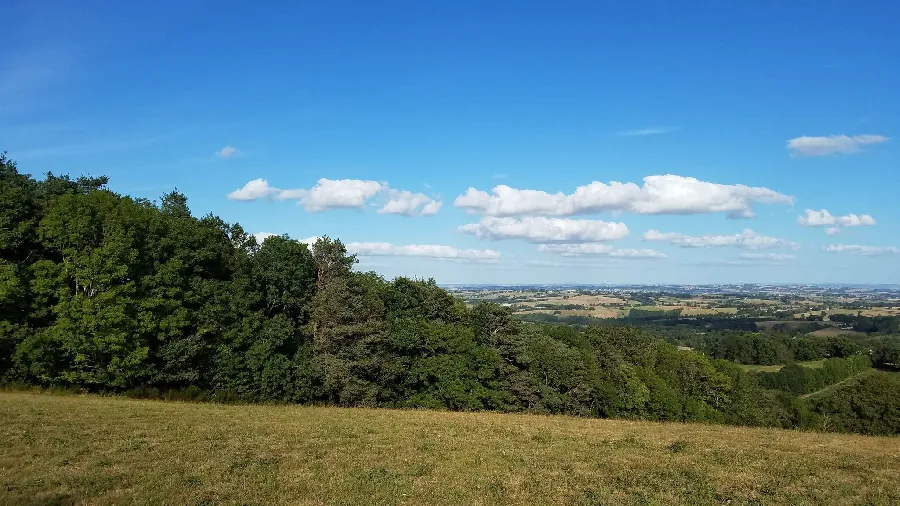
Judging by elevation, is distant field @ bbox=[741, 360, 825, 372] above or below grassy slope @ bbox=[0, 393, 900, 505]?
below

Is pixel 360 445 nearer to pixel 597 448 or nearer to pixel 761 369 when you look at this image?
pixel 597 448

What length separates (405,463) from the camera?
16.3 meters

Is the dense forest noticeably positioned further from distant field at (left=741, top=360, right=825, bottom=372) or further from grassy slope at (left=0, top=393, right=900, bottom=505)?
distant field at (left=741, top=360, right=825, bottom=372)

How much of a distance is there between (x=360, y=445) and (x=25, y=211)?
3491cm

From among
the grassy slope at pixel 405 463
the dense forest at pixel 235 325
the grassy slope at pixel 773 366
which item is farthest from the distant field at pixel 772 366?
the grassy slope at pixel 405 463

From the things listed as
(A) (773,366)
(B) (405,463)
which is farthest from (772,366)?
(B) (405,463)

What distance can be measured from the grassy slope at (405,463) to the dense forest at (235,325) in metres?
12.6

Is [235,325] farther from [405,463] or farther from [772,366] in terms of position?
[772,366]

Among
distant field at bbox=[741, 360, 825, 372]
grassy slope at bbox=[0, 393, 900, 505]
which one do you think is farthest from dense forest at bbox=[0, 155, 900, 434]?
distant field at bbox=[741, 360, 825, 372]

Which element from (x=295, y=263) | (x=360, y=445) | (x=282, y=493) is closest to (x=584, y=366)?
(x=295, y=263)

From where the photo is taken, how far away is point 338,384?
41.9 meters

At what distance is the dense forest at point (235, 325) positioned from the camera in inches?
1394

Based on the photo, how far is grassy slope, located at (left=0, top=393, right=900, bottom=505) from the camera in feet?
42.7

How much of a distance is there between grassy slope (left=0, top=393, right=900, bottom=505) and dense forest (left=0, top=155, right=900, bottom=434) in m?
12.6
